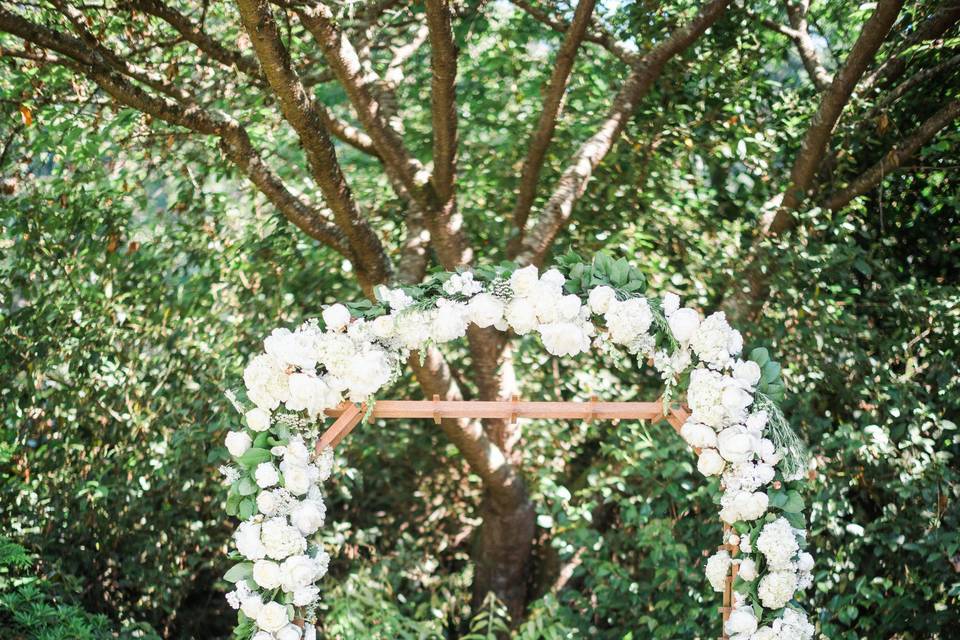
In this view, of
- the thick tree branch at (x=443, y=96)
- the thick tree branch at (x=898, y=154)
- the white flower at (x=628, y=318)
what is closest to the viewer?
the white flower at (x=628, y=318)

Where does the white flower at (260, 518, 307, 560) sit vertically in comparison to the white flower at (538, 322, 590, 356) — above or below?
below

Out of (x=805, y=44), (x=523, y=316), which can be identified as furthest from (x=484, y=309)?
(x=805, y=44)

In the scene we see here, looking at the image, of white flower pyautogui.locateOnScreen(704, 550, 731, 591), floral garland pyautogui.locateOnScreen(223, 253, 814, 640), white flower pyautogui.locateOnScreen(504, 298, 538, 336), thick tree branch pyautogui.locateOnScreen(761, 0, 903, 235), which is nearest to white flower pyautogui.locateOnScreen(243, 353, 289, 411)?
floral garland pyautogui.locateOnScreen(223, 253, 814, 640)

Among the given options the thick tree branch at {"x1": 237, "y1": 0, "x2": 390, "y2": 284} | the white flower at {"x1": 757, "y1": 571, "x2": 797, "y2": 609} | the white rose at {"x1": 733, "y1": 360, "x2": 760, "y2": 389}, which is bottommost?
the white flower at {"x1": 757, "y1": 571, "x2": 797, "y2": 609}

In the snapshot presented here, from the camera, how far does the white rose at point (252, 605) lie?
2.31m

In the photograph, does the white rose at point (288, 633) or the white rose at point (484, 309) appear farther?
the white rose at point (484, 309)

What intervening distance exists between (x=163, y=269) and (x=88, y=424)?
763 millimetres

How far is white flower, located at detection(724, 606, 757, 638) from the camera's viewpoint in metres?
2.40

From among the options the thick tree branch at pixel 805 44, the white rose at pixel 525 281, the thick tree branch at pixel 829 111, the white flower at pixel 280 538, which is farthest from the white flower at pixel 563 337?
the thick tree branch at pixel 805 44

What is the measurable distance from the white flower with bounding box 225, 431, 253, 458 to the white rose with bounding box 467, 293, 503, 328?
677mm

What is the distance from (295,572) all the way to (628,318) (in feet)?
3.53

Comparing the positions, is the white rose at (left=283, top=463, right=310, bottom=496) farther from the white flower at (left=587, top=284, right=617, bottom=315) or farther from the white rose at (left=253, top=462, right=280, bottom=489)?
the white flower at (left=587, top=284, right=617, bottom=315)

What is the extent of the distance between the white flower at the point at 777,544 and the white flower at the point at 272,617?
124cm

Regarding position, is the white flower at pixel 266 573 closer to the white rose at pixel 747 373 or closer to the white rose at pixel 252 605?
the white rose at pixel 252 605
